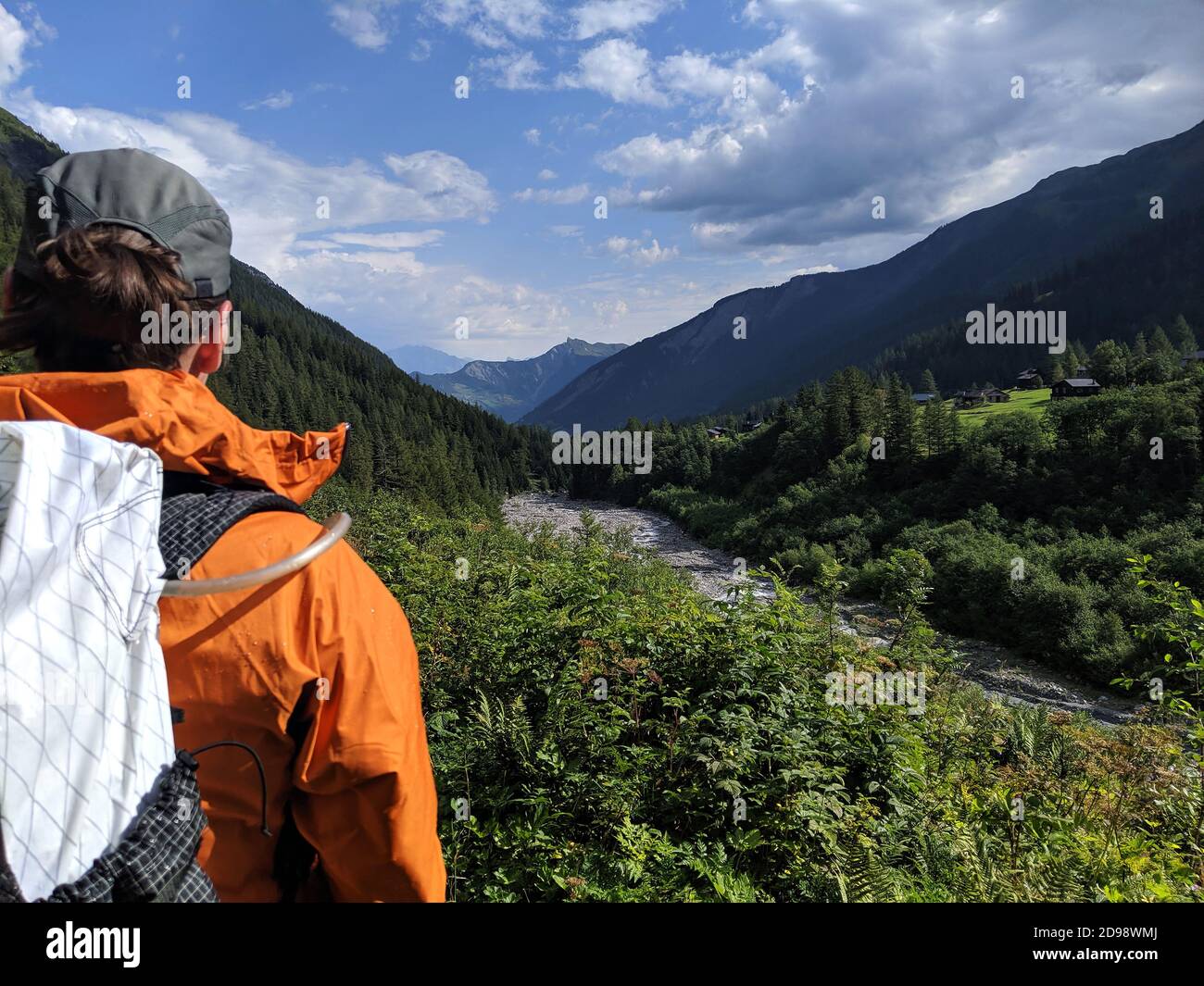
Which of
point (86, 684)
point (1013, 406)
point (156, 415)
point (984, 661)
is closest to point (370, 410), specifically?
point (1013, 406)

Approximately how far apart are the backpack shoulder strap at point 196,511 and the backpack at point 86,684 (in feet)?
0.03

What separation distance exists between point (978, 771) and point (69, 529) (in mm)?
9587

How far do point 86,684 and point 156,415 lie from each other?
60cm

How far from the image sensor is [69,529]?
4.00 ft

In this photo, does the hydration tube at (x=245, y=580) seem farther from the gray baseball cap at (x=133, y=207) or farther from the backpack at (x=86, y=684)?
the gray baseball cap at (x=133, y=207)

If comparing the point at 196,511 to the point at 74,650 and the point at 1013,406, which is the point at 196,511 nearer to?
the point at 74,650

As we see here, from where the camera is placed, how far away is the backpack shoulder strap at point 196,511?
4.66 ft

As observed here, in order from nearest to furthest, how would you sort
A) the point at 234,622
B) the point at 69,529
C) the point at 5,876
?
the point at 5,876 < the point at 69,529 < the point at 234,622

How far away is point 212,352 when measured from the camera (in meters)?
1.85

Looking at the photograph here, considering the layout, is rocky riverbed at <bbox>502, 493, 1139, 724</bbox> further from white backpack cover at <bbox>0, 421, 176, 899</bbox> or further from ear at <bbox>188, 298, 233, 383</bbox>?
white backpack cover at <bbox>0, 421, 176, 899</bbox>

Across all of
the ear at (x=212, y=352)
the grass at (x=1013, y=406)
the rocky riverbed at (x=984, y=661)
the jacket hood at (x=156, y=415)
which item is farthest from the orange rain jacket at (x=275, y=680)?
the grass at (x=1013, y=406)
